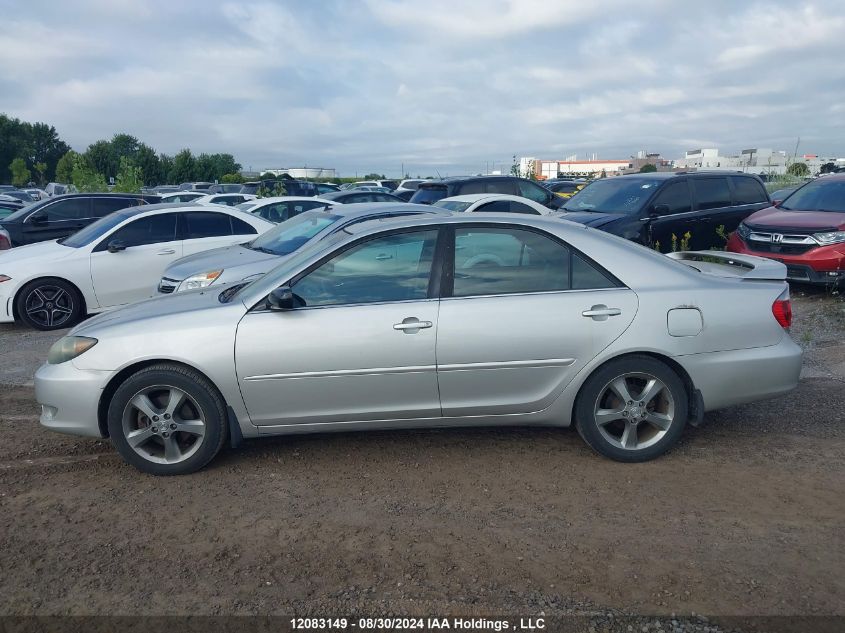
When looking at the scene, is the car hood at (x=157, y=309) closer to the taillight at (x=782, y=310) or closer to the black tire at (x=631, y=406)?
the black tire at (x=631, y=406)

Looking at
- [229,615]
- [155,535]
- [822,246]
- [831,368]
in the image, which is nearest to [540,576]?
[229,615]

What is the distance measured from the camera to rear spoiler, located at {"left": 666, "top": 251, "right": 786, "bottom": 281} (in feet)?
16.3

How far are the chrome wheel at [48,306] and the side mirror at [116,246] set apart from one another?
76cm

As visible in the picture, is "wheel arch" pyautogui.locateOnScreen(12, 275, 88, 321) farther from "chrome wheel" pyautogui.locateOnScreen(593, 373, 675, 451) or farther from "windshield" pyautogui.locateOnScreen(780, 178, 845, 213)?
"windshield" pyautogui.locateOnScreen(780, 178, 845, 213)

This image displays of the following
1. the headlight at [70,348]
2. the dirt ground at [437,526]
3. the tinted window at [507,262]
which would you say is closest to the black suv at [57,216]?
the dirt ground at [437,526]

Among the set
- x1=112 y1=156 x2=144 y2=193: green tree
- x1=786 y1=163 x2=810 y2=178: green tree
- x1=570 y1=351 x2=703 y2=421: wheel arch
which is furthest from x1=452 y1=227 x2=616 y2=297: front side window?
x1=112 y1=156 x2=144 y2=193: green tree

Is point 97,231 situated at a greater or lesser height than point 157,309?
greater

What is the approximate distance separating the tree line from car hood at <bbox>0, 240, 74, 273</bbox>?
46.6 ft

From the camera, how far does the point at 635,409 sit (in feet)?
15.0

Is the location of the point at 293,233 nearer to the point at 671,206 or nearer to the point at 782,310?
the point at 782,310

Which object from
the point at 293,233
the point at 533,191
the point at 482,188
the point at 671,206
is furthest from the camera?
the point at 533,191

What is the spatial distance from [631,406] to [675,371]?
37 cm

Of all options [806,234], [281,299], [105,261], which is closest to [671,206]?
[806,234]

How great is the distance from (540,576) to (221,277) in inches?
210
